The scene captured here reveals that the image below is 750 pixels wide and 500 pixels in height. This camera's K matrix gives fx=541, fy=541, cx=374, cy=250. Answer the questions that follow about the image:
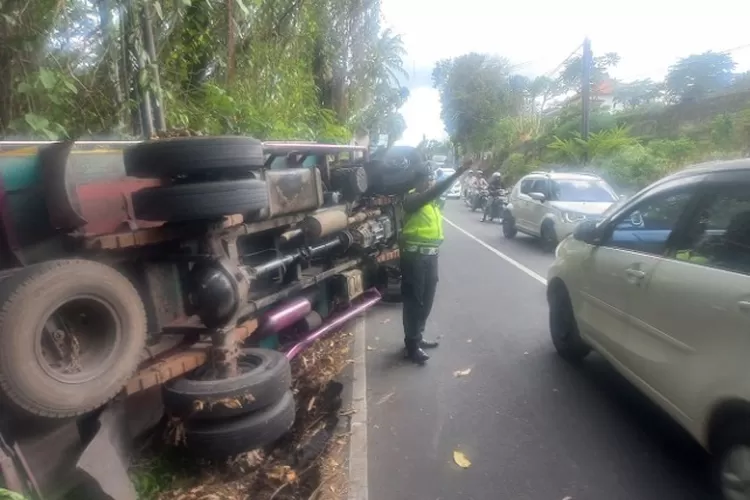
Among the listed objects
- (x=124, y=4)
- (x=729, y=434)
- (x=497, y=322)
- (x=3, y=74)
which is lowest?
(x=497, y=322)

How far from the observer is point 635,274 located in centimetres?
348

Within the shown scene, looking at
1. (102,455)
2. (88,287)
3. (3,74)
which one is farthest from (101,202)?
(3,74)

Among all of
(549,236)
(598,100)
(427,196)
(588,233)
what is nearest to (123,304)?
(427,196)

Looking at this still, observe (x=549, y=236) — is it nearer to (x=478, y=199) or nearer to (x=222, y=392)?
(x=222, y=392)

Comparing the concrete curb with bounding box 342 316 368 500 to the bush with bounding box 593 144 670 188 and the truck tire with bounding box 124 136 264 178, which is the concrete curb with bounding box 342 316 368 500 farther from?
the bush with bounding box 593 144 670 188

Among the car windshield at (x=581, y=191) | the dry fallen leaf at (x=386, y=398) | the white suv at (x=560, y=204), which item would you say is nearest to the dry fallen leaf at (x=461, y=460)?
the dry fallen leaf at (x=386, y=398)

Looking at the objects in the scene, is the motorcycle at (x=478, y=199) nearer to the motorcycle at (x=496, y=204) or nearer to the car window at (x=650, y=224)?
the motorcycle at (x=496, y=204)

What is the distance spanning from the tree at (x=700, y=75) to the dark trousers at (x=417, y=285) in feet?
72.6

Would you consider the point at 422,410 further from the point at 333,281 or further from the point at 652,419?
the point at 333,281

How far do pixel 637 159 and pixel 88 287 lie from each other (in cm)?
1726

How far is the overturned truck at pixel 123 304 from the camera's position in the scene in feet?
8.03

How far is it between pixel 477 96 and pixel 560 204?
104 ft

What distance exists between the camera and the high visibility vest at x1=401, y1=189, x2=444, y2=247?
4906 millimetres

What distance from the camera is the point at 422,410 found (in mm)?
4176
